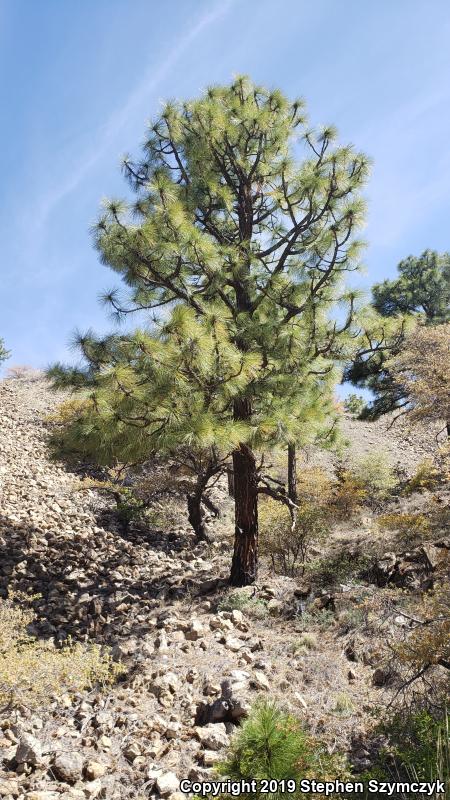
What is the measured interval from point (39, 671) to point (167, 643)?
1498 millimetres

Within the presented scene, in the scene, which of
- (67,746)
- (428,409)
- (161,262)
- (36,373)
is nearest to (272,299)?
(161,262)

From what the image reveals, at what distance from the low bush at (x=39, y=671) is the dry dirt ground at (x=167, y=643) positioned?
0.11 m

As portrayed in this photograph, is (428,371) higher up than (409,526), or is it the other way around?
(428,371)

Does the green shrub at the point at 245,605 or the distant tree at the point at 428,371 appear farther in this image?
the distant tree at the point at 428,371

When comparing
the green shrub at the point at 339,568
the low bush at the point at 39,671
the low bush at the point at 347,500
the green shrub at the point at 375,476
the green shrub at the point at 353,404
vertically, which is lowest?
the low bush at the point at 39,671

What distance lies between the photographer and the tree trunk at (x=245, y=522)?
7.10m

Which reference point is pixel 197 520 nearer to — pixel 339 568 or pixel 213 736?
pixel 339 568

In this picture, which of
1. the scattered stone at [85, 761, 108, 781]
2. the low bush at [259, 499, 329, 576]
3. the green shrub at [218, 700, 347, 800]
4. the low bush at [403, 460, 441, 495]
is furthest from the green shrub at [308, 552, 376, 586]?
the scattered stone at [85, 761, 108, 781]

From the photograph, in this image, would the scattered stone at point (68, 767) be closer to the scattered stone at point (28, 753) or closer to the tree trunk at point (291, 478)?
the scattered stone at point (28, 753)

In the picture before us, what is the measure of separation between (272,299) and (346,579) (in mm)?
4025

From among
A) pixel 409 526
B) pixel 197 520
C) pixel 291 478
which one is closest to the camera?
pixel 409 526

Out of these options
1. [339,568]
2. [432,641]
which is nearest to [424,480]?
[339,568]

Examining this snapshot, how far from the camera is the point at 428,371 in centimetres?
940

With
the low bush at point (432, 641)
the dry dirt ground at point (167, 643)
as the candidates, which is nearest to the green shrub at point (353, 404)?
the dry dirt ground at point (167, 643)
